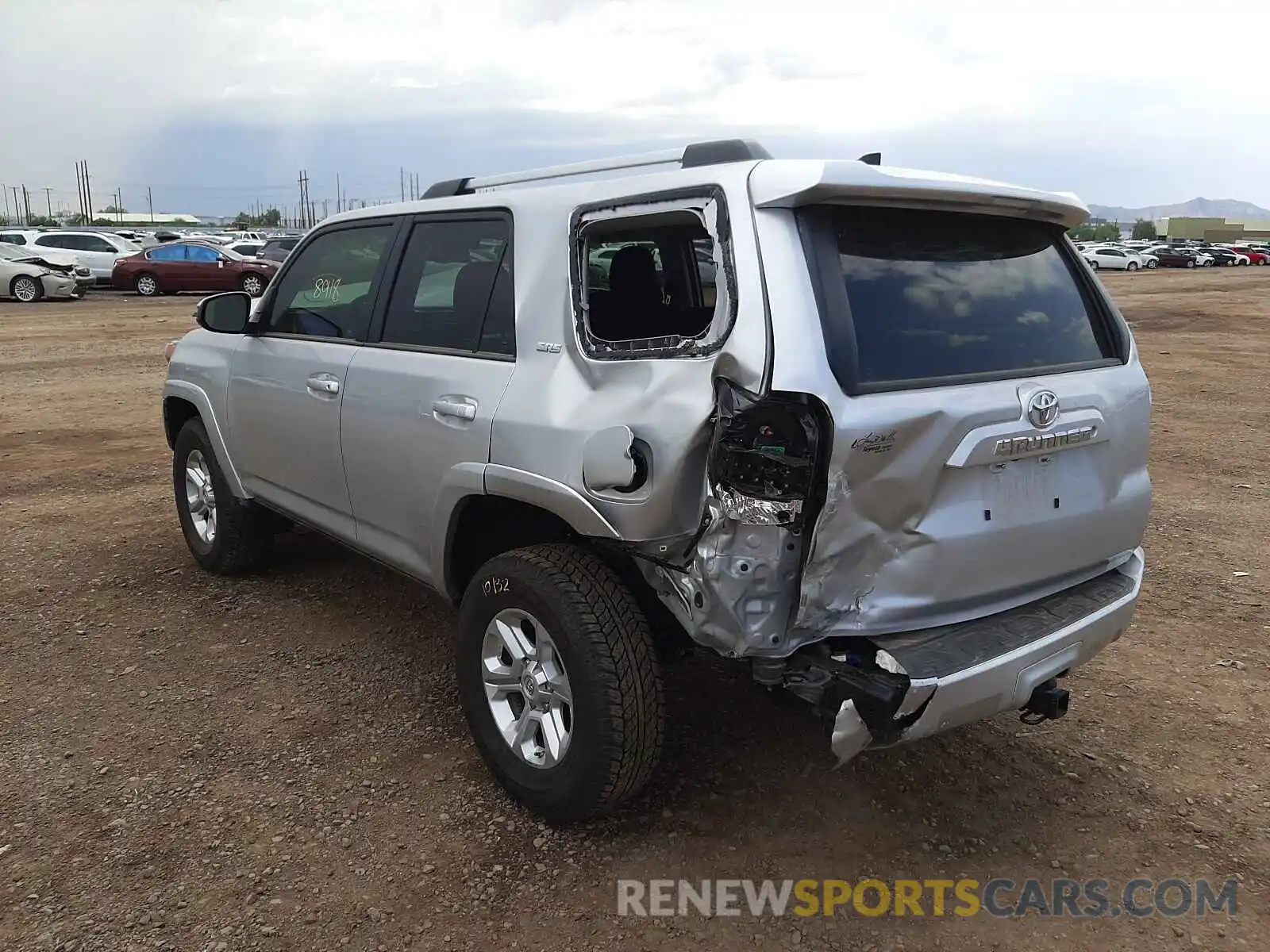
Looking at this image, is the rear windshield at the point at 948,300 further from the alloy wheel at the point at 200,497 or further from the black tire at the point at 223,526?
the alloy wheel at the point at 200,497

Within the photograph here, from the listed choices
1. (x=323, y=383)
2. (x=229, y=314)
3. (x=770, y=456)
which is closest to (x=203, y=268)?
(x=229, y=314)

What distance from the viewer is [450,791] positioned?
3307mm

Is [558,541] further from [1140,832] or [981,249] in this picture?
[1140,832]

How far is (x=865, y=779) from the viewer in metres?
3.38

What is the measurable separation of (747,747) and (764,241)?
188 centimetres

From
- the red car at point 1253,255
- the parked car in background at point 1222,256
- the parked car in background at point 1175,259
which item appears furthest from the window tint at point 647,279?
the red car at point 1253,255

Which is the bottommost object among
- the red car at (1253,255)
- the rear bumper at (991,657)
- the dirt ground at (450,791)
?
the dirt ground at (450,791)

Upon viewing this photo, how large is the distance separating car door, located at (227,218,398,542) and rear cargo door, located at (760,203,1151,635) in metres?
2.08

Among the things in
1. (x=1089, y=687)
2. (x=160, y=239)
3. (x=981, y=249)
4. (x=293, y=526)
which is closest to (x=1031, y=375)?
(x=981, y=249)

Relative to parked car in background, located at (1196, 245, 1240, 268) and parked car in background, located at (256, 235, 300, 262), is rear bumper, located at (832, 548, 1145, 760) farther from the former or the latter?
parked car in background, located at (1196, 245, 1240, 268)

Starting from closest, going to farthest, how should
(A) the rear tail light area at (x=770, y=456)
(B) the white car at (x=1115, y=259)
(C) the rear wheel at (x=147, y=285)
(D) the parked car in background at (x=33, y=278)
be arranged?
(A) the rear tail light area at (x=770, y=456), (D) the parked car in background at (x=33, y=278), (C) the rear wheel at (x=147, y=285), (B) the white car at (x=1115, y=259)

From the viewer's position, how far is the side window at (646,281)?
2928 mm

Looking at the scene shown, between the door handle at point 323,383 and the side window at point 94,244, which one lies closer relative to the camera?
the door handle at point 323,383

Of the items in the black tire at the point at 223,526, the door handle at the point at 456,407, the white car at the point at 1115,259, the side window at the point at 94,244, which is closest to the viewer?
the door handle at the point at 456,407
